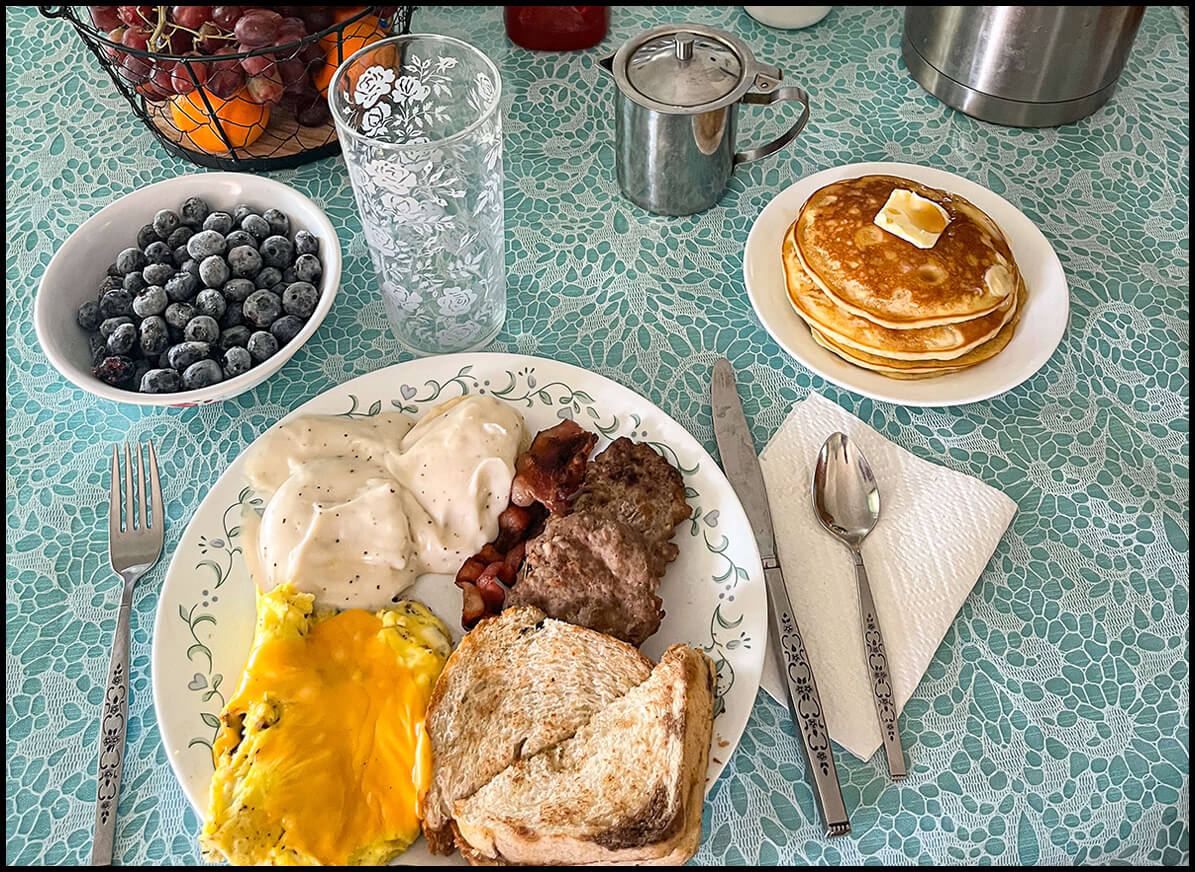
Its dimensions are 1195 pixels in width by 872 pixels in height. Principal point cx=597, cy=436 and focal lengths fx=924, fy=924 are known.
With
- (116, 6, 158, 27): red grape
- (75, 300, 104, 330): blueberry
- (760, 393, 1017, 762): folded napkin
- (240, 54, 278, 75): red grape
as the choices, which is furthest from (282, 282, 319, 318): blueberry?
(760, 393, 1017, 762): folded napkin

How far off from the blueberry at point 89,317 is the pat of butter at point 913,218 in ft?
4.28

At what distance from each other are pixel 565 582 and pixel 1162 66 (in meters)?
1.96

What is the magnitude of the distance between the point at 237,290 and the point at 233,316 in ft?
0.15

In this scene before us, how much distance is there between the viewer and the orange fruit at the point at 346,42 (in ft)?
5.68

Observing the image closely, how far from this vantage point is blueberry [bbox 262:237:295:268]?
1.59 m

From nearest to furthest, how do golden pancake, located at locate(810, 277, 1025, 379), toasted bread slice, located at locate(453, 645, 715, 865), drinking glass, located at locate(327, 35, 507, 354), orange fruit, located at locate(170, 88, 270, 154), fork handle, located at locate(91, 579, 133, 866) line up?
toasted bread slice, located at locate(453, 645, 715, 865) → fork handle, located at locate(91, 579, 133, 866) → drinking glass, located at locate(327, 35, 507, 354) → golden pancake, located at locate(810, 277, 1025, 379) → orange fruit, located at locate(170, 88, 270, 154)

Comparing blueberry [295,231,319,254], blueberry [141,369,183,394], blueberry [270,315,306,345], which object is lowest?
blueberry [141,369,183,394]

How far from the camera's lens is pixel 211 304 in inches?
59.2

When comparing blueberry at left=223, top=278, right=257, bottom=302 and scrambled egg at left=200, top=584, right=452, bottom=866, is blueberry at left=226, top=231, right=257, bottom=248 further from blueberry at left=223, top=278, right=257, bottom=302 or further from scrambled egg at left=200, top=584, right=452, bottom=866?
scrambled egg at left=200, top=584, right=452, bottom=866

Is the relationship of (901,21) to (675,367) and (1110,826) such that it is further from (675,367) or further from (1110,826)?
(1110,826)

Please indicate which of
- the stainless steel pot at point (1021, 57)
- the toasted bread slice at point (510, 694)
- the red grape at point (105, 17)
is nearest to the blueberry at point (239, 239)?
the red grape at point (105, 17)

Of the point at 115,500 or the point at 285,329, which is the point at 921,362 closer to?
the point at 285,329

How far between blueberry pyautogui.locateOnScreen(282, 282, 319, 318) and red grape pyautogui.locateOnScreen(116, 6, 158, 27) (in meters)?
0.56

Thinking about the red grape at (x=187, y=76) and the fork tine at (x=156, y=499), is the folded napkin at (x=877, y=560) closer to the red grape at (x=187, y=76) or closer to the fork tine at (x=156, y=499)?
the fork tine at (x=156, y=499)
